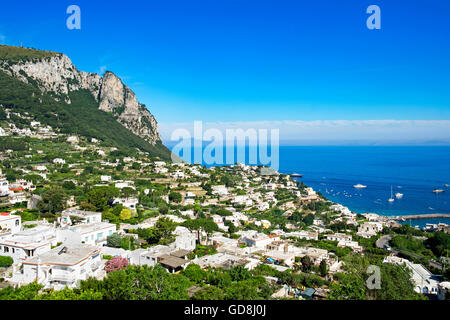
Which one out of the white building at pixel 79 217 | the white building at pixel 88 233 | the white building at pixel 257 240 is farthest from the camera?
the white building at pixel 257 240

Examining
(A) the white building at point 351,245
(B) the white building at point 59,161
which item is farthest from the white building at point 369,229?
(B) the white building at point 59,161

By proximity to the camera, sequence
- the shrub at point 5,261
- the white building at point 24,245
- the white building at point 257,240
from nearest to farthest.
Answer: the shrub at point 5,261 < the white building at point 24,245 < the white building at point 257,240

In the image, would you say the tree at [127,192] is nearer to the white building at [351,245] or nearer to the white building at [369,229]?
the white building at [351,245]

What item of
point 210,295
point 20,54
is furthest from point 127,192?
point 20,54

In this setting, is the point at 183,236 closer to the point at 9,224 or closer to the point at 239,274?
the point at 239,274

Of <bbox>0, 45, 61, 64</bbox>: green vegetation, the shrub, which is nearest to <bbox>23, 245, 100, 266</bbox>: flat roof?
the shrub

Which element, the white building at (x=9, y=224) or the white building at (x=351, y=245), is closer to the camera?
the white building at (x=9, y=224)

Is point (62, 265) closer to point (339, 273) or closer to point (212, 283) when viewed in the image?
point (212, 283)
